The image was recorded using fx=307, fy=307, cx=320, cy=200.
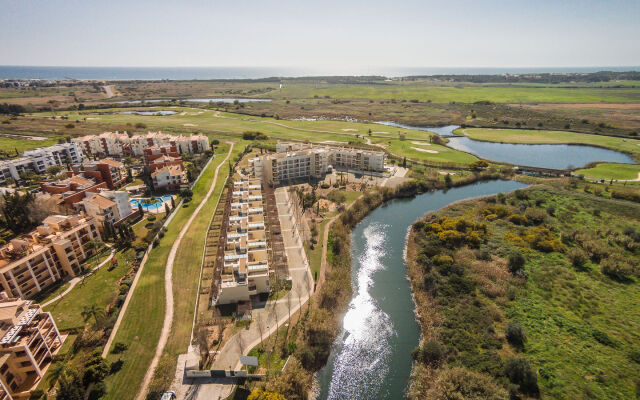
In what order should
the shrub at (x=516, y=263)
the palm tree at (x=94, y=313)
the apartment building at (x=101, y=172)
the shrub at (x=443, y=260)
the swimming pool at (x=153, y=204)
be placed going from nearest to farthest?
the palm tree at (x=94, y=313)
the shrub at (x=516, y=263)
the shrub at (x=443, y=260)
the swimming pool at (x=153, y=204)
the apartment building at (x=101, y=172)

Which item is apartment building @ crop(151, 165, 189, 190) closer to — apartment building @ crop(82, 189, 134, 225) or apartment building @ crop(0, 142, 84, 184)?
apartment building @ crop(82, 189, 134, 225)

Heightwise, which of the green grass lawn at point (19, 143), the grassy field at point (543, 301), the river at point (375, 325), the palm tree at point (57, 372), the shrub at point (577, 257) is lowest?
the river at point (375, 325)

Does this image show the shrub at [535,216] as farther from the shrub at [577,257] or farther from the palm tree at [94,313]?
the palm tree at [94,313]

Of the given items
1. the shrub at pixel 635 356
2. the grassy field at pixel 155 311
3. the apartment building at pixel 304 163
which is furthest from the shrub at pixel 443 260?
the apartment building at pixel 304 163

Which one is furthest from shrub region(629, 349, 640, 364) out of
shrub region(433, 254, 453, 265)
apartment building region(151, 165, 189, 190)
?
apartment building region(151, 165, 189, 190)

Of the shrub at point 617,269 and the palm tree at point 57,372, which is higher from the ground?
the shrub at point 617,269

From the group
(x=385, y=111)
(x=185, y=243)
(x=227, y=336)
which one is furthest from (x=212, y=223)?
(x=385, y=111)

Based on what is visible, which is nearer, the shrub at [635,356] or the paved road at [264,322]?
the paved road at [264,322]
